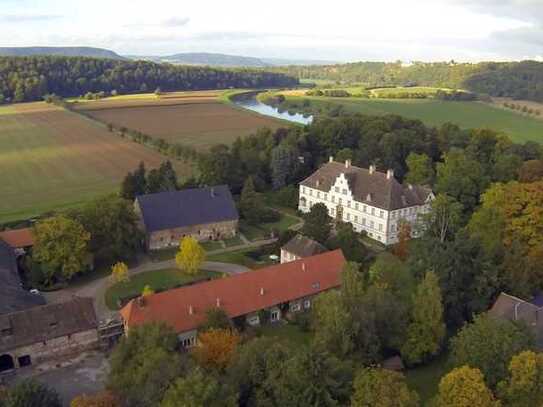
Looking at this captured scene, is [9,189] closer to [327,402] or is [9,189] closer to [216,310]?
[216,310]

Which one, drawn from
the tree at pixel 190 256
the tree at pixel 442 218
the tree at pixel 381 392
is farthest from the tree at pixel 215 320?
the tree at pixel 442 218

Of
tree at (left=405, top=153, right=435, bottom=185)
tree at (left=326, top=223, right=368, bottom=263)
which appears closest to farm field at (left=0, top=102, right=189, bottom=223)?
tree at (left=405, top=153, right=435, bottom=185)

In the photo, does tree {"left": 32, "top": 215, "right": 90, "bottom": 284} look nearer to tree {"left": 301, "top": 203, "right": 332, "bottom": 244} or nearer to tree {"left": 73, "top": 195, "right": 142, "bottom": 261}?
tree {"left": 73, "top": 195, "right": 142, "bottom": 261}

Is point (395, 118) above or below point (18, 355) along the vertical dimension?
above

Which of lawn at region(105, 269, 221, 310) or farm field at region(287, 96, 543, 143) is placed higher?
farm field at region(287, 96, 543, 143)

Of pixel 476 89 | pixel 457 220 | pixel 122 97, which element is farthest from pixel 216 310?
pixel 476 89

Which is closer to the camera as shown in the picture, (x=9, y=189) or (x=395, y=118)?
→ (x=9, y=189)

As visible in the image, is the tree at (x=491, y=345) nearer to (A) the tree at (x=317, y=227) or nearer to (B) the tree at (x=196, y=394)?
(B) the tree at (x=196, y=394)

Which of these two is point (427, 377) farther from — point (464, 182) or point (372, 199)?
point (464, 182)
